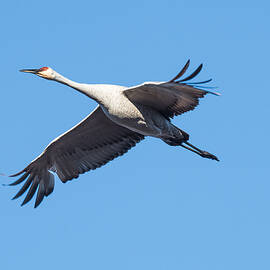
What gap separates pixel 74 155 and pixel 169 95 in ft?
10.2

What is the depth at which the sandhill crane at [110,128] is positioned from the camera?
12.0 metres

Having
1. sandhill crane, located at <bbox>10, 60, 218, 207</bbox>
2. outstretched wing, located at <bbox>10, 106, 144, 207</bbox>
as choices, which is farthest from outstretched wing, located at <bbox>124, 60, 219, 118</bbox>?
outstretched wing, located at <bbox>10, 106, 144, 207</bbox>

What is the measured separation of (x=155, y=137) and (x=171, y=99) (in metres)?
1.06

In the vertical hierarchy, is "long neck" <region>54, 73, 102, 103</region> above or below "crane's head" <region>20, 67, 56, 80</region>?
below

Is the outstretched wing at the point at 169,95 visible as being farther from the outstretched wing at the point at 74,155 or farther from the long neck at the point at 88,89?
the outstretched wing at the point at 74,155

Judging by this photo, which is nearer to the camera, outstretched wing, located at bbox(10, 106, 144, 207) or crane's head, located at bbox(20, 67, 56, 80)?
crane's head, located at bbox(20, 67, 56, 80)

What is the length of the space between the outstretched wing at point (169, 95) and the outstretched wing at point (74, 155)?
1453mm

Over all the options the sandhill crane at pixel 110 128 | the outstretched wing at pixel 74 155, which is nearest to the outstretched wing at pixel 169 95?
the sandhill crane at pixel 110 128

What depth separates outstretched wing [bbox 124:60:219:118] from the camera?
11.4 m

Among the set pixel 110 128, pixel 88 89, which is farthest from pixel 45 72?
pixel 110 128

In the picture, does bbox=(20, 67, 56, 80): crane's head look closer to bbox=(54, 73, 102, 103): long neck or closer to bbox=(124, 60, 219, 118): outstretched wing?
bbox=(54, 73, 102, 103): long neck

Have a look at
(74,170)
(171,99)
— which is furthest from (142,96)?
(74,170)

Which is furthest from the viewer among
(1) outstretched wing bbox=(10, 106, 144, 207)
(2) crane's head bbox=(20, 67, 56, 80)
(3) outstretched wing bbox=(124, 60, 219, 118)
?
(1) outstretched wing bbox=(10, 106, 144, 207)

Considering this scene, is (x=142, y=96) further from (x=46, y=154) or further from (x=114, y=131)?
(x=46, y=154)
